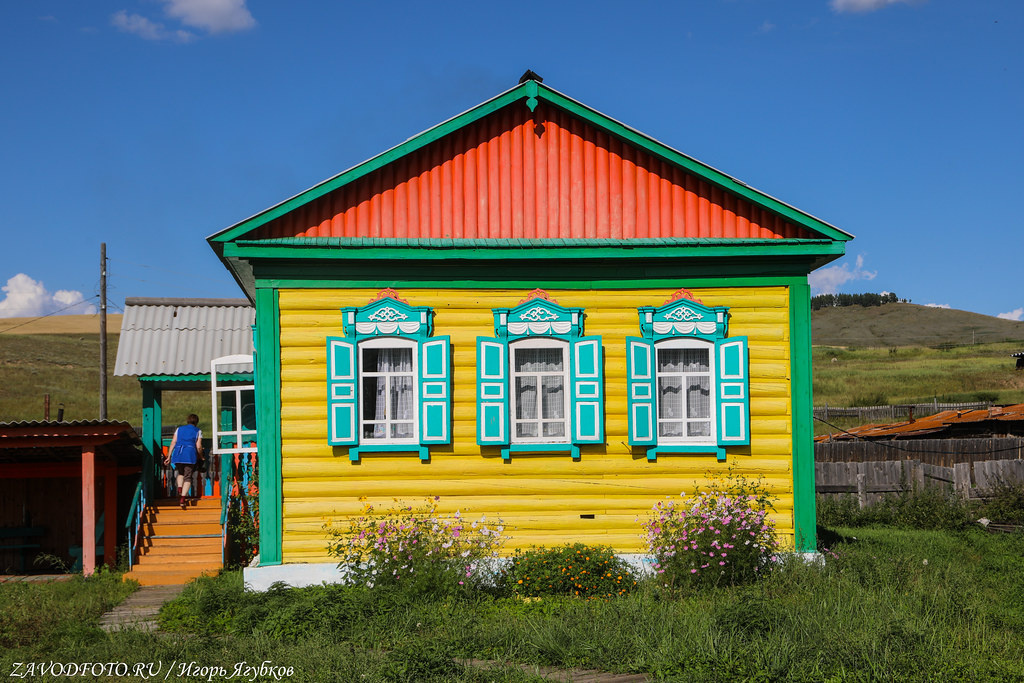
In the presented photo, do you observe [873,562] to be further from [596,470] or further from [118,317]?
[118,317]

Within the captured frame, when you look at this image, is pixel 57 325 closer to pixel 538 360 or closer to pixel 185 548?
pixel 185 548

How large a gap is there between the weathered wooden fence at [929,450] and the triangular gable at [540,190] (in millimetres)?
9639

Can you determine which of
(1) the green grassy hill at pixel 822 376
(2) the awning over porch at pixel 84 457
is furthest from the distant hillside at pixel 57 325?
(2) the awning over porch at pixel 84 457

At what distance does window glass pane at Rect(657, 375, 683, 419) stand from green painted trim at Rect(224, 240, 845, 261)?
5.38 feet

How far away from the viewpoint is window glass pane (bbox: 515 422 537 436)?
35.5 feet

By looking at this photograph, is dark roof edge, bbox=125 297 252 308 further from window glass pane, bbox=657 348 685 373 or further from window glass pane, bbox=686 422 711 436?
window glass pane, bbox=686 422 711 436

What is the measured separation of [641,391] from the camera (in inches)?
A: 422

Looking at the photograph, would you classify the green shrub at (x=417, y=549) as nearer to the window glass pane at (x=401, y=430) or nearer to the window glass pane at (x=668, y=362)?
the window glass pane at (x=401, y=430)

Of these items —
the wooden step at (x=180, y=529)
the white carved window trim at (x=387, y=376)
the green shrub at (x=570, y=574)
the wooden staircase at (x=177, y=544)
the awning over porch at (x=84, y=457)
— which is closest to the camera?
the green shrub at (x=570, y=574)

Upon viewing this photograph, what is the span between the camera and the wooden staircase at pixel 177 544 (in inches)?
484

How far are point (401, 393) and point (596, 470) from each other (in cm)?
274

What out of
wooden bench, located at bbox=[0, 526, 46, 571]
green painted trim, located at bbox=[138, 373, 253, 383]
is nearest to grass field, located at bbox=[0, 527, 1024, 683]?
wooden bench, located at bbox=[0, 526, 46, 571]

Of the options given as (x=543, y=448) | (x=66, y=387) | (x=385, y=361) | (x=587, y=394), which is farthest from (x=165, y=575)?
(x=66, y=387)

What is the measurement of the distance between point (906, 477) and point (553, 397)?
34.0 ft
